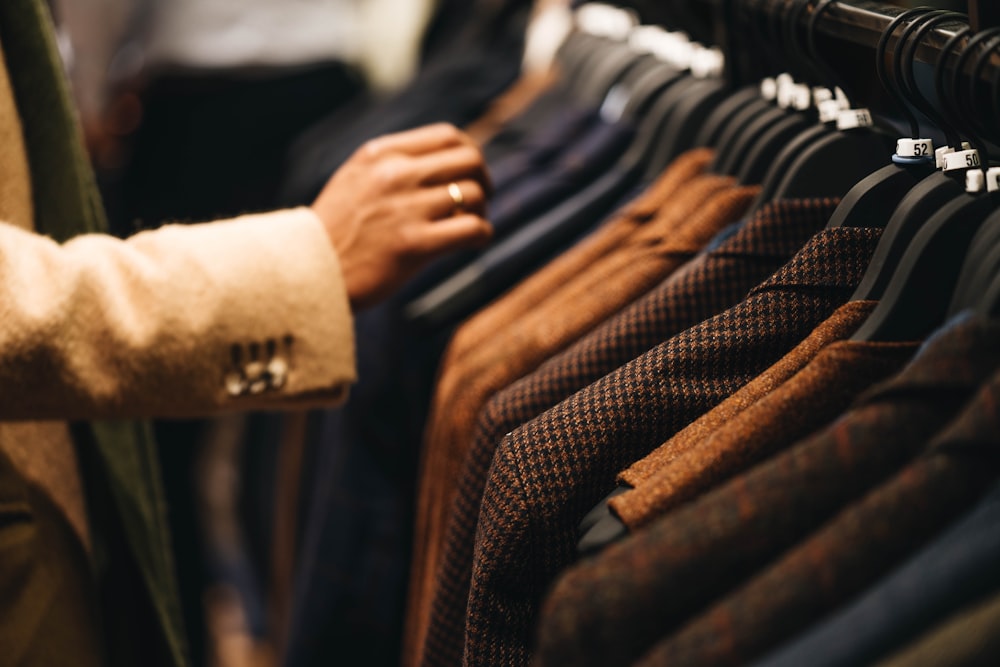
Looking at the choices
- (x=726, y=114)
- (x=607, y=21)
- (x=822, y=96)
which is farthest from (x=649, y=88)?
(x=607, y=21)

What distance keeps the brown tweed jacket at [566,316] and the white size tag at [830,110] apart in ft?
0.20

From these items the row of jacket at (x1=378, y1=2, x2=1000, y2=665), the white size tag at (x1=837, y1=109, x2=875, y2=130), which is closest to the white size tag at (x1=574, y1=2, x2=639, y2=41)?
the row of jacket at (x1=378, y1=2, x2=1000, y2=665)

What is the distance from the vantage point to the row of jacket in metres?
0.33

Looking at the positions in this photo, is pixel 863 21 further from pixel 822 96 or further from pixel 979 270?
pixel 979 270

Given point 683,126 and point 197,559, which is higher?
point 683,126

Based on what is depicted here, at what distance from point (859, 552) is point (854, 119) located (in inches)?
13.6

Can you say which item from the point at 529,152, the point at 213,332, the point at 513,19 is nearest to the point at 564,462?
the point at 213,332

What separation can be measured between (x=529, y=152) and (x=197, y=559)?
126 centimetres

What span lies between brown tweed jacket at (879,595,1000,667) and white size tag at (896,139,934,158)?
0.98 feet

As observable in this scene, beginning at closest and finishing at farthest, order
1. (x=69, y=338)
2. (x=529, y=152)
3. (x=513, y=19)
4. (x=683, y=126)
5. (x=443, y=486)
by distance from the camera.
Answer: (x=69, y=338), (x=443, y=486), (x=683, y=126), (x=529, y=152), (x=513, y=19)

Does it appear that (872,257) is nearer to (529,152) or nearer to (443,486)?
(443,486)

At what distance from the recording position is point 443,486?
2.31 feet

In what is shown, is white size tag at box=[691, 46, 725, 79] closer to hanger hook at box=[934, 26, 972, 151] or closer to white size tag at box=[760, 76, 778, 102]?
white size tag at box=[760, 76, 778, 102]

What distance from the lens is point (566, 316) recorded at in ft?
2.18
